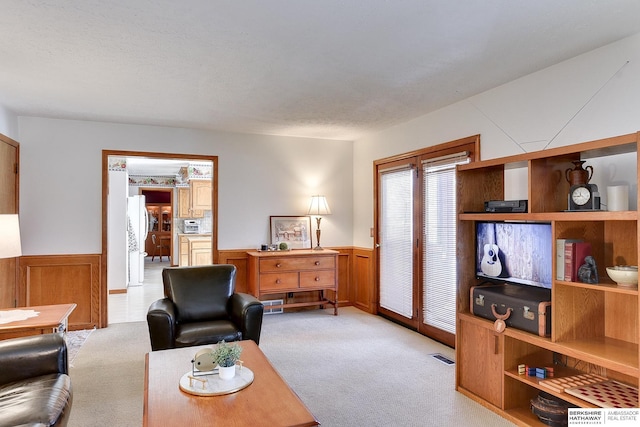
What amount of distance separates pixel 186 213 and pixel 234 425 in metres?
8.71

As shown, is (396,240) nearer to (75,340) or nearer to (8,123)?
(75,340)

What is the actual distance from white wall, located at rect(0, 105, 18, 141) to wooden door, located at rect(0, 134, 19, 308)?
0.07 meters

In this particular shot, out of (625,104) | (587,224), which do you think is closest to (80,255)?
(587,224)

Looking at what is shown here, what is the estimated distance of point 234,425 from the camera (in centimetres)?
166

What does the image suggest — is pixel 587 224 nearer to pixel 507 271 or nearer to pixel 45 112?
pixel 507 271

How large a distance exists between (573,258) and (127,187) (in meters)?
6.76

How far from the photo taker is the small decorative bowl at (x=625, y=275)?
2025mm

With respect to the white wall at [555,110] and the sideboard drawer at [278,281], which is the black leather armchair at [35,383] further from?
the white wall at [555,110]

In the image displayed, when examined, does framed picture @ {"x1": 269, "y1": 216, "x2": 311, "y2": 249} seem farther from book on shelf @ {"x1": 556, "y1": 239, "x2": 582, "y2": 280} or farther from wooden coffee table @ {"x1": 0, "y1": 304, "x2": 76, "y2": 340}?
book on shelf @ {"x1": 556, "y1": 239, "x2": 582, "y2": 280}

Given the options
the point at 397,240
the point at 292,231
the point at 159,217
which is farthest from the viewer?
the point at 159,217

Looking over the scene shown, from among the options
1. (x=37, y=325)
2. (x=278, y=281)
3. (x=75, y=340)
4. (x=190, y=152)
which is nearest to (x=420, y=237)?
(x=278, y=281)

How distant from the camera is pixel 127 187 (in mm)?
6945

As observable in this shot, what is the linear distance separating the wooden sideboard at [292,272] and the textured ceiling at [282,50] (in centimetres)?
184

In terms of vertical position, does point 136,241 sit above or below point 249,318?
above
